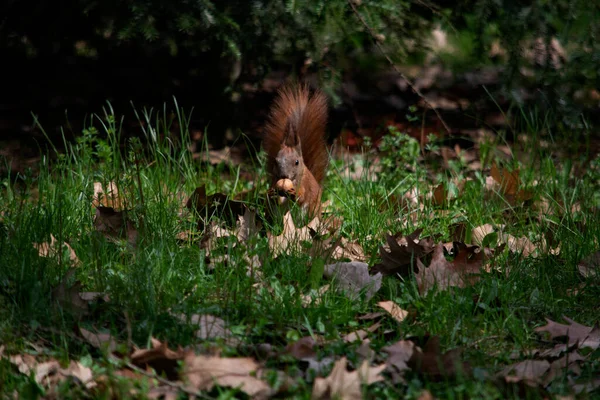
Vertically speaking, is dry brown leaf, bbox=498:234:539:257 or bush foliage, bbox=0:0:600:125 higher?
bush foliage, bbox=0:0:600:125

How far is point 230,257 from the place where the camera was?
9.64ft

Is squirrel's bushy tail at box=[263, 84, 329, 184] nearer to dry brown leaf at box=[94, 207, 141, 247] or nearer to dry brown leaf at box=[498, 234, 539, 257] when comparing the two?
dry brown leaf at box=[94, 207, 141, 247]

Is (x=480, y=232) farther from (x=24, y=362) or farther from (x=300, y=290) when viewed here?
(x=24, y=362)

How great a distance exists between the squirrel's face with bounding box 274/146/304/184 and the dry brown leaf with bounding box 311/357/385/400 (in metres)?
1.51

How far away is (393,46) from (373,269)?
1.85 m

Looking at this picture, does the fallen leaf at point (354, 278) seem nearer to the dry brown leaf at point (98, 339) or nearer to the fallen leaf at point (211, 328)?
the fallen leaf at point (211, 328)

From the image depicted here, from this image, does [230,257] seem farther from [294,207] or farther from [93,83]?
[93,83]

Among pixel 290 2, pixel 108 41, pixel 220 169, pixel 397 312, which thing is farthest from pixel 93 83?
pixel 397 312

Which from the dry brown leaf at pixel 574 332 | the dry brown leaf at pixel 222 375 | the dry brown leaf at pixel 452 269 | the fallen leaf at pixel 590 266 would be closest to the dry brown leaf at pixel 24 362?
the dry brown leaf at pixel 222 375

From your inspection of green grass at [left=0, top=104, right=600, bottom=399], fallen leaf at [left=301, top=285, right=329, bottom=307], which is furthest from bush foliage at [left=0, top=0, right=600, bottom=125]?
fallen leaf at [left=301, top=285, right=329, bottom=307]

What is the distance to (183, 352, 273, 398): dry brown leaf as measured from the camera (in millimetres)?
2191

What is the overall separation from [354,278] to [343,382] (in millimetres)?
740

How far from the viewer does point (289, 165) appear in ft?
12.0

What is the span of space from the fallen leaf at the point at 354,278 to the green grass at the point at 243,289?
47mm
